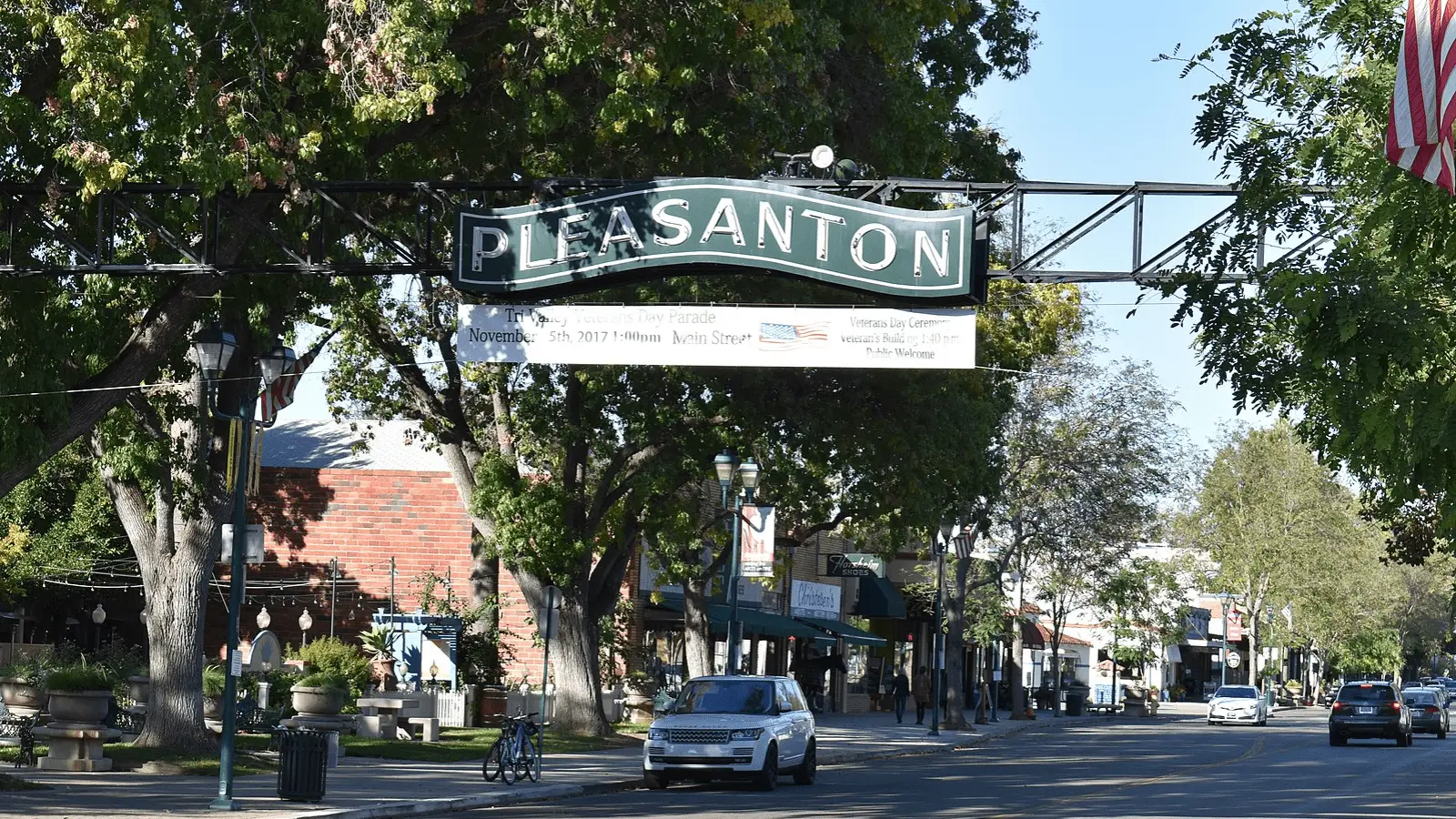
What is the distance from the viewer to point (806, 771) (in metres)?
26.2

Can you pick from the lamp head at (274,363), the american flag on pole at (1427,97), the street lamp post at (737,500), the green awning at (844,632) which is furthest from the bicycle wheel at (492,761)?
the green awning at (844,632)

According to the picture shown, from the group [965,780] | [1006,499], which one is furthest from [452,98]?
[1006,499]

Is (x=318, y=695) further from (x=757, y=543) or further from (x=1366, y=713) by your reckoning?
(x=1366, y=713)

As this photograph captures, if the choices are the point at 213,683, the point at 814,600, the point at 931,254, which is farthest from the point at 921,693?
the point at 931,254

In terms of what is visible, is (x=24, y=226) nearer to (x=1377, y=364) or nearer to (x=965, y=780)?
(x=1377, y=364)

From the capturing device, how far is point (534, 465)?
113 feet

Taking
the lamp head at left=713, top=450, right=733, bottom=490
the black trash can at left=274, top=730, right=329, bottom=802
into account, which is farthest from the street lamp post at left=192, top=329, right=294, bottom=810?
the lamp head at left=713, top=450, right=733, bottom=490

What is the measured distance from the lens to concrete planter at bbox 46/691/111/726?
2328cm

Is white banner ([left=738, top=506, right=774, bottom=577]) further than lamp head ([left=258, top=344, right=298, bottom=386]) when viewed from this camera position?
Yes

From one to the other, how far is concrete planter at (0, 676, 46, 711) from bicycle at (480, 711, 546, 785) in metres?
8.47

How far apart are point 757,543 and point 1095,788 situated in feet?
22.2

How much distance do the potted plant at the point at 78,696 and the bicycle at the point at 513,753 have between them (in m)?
5.09

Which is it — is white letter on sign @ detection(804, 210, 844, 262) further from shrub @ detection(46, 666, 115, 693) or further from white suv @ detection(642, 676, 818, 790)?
shrub @ detection(46, 666, 115, 693)

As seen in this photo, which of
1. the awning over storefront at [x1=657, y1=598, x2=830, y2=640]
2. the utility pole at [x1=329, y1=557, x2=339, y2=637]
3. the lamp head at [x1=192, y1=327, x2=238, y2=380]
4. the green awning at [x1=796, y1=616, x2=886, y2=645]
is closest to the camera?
the lamp head at [x1=192, y1=327, x2=238, y2=380]
